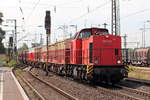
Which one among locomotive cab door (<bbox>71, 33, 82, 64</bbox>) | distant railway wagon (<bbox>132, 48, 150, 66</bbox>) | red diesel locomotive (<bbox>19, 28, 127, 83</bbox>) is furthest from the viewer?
distant railway wagon (<bbox>132, 48, 150, 66</bbox>)

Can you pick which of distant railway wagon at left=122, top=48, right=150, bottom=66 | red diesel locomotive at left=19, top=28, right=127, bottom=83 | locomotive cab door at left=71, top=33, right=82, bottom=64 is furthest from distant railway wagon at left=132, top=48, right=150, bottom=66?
locomotive cab door at left=71, top=33, right=82, bottom=64

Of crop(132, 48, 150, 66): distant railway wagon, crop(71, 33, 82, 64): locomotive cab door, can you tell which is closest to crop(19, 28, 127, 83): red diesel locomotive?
crop(71, 33, 82, 64): locomotive cab door

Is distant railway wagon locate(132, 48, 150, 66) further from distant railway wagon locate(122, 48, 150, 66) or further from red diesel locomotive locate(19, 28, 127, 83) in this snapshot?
red diesel locomotive locate(19, 28, 127, 83)

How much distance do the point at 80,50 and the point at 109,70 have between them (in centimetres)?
313

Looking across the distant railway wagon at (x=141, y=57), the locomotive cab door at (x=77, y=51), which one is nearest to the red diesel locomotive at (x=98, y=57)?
the locomotive cab door at (x=77, y=51)

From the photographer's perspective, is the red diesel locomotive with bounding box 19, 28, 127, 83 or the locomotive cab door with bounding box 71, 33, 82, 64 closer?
the red diesel locomotive with bounding box 19, 28, 127, 83

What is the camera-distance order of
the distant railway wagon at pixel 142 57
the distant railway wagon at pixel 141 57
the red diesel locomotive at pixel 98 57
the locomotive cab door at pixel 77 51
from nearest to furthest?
the red diesel locomotive at pixel 98 57 → the locomotive cab door at pixel 77 51 → the distant railway wagon at pixel 142 57 → the distant railway wagon at pixel 141 57

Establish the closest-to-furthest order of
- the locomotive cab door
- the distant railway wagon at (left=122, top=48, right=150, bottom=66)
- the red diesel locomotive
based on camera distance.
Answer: the red diesel locomotive
the locomotive cab door
the distant railway wagon at (left=122, top=48, right=150, bottom=66)

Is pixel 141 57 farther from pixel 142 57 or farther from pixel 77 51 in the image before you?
pixel 77 51

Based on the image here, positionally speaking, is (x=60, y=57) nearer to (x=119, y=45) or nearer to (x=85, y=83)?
(x=85, y=83)

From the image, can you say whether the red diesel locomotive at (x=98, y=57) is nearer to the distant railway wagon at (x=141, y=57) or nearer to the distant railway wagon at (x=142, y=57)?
the distant railway wagon at (x=141, y=57)

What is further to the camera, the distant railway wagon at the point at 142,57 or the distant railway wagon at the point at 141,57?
the distant railway wagon at the point at 141,57

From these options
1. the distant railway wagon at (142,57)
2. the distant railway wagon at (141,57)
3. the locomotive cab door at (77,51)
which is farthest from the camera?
the distant railway wagon at (141,57)

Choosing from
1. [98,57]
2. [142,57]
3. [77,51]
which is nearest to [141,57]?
[142,57]
